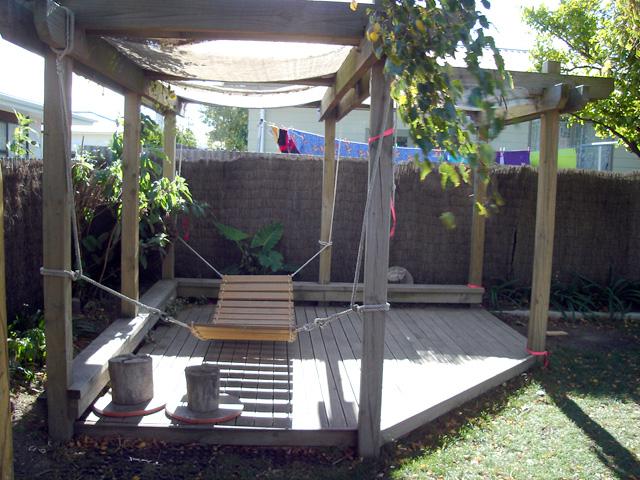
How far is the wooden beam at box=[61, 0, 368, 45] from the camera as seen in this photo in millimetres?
3375

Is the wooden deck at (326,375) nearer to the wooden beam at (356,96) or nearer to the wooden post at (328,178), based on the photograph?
the wooden post at (328,178)

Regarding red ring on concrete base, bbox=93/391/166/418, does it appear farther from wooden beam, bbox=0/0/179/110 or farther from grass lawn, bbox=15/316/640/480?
wooden beam, bbox=0/0/179/110

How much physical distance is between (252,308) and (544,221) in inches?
→ 101

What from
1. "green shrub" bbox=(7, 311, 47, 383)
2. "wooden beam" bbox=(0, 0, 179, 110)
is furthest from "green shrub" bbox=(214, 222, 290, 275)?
"green shrub" bbox=(7, 311, 47, 383)

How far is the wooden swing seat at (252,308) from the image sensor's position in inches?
183

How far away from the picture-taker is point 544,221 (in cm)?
510

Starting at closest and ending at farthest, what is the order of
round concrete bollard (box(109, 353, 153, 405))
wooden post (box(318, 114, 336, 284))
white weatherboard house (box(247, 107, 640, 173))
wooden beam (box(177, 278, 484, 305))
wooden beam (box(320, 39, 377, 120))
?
wooden beam (box(320, 39, 377, 120)), round concrete bollard (box(109, 353, 153, 405)), wooden post (box(318, 114, 336, 284)), wooden beam (box(177, 278, 484, 305)), white weatherboard house (box(247, 107, 640, 173))

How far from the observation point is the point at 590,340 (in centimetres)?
623

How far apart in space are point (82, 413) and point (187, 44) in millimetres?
2349

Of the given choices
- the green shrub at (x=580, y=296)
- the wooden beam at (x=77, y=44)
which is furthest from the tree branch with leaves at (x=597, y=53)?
the wooden beam at (x=77, y=44)

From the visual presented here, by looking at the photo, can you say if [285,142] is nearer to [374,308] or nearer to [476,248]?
[476,248]

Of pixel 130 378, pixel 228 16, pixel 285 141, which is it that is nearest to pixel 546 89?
pixel 228 16

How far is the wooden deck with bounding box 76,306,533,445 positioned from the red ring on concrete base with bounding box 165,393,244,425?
0.05 metres

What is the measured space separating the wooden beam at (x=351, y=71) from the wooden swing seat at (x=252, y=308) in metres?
1.74
